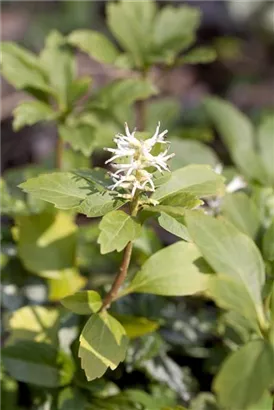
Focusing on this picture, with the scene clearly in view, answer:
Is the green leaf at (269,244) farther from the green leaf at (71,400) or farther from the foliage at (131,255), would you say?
the green leaf at (71,400)

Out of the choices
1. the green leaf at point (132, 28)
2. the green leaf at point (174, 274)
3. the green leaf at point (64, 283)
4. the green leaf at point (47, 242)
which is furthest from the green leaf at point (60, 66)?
the green leaf at point (174, 274)

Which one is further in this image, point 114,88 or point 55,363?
point 114,88

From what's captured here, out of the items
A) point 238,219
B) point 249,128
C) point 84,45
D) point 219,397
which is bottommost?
point 219,397

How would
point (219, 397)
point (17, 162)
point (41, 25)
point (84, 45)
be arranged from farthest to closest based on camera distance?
point (41, 25) → point (17, 162) → point (84, 45) → point (219, 397)

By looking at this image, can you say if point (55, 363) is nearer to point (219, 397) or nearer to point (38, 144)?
point (219, 397)

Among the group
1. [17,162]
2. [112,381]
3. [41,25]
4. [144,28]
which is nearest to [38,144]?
[17,162]

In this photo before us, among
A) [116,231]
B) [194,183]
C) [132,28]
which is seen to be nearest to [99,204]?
[116,231]

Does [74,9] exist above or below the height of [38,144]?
above

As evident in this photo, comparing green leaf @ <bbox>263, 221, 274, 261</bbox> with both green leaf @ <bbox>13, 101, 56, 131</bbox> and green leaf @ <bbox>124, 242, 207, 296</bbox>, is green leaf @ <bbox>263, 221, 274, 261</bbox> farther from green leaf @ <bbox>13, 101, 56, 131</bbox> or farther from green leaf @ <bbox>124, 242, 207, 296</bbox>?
green leaf @ <bbox>13, 101, 56, 131</bbox>

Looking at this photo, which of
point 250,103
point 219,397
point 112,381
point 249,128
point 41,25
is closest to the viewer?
point 219,397
